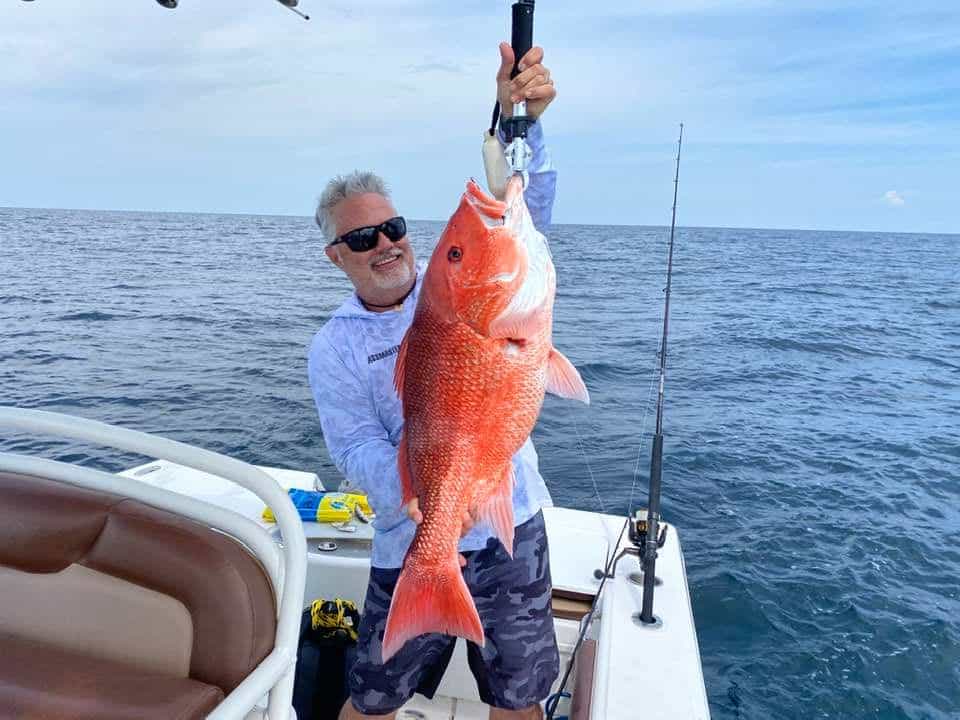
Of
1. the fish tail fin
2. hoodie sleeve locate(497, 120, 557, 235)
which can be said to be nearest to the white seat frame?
the fish tail fin

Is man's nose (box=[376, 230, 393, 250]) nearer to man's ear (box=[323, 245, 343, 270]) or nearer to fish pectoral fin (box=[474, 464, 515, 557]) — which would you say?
man's ear (box=[323, 245, 343, 270])

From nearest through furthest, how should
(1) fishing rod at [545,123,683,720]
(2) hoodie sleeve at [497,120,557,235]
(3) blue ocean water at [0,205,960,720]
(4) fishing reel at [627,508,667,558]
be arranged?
(2) hoodie sleeve at [497,120,557,235], (1) fishing rod at [545,123,683,720], (4) fishing reel at [627,508,667,558], (3) blue ocean water at [0,205,960,720]

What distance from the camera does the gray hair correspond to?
2.40 m

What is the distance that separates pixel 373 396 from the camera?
2.44 m

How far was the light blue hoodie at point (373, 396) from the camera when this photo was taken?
91.6 inches

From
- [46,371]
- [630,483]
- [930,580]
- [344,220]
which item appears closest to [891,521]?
[930,580]

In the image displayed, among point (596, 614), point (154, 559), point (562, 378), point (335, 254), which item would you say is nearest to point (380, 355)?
point (335, 254)

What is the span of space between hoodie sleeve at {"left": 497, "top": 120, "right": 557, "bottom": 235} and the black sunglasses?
433 mm

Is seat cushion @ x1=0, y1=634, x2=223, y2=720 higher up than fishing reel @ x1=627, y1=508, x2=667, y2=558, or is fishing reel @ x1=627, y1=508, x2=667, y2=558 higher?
seat cushion @ x1=0, y1=634, x2=223, y2=720

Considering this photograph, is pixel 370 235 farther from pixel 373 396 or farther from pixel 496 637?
pixel 496 637

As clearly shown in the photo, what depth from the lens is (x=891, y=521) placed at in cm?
809

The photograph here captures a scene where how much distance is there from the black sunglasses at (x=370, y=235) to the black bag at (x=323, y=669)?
5.88 ft

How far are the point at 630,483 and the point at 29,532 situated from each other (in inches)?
308

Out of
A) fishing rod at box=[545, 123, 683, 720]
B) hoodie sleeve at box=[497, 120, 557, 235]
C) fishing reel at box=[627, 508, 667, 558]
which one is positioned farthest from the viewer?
fishing reel at box=[627, 508, 667, 558]
